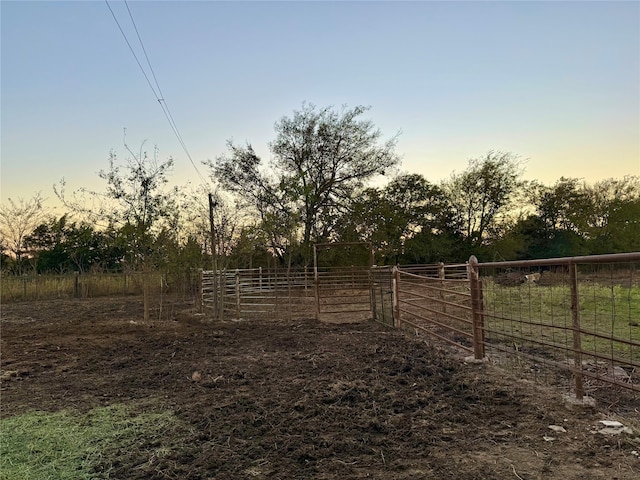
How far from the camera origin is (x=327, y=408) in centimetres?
347

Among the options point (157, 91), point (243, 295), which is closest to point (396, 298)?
point (243, 295)

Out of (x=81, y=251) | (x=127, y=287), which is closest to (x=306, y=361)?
(x=127, y=287)

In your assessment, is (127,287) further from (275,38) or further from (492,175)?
(492,175)

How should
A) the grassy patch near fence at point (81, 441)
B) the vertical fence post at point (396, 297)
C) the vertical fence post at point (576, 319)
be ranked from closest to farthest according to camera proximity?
the grassy patch near fence at point (81, 441) < the vertical fence post at point (576, 319) < the vertical fence post at point (396, 297)

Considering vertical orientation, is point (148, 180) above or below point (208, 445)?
above

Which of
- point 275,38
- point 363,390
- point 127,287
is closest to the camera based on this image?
point 363,390

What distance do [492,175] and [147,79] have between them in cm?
2632

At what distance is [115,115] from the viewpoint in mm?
10375

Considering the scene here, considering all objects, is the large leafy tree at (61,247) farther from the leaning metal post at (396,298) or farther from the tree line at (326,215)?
the leaning metal post at (396,298)

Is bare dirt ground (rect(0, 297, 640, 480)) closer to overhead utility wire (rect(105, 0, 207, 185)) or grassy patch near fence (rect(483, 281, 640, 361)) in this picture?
grassy patch near fence (rect(483, 281, 640, 361))

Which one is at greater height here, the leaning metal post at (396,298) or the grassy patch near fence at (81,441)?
the leaning metal post at (396,298)

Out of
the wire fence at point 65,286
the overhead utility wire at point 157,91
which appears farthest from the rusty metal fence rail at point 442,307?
the wire fence at point 65,286

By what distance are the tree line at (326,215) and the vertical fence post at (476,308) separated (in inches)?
319

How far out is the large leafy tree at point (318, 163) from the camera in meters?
22.2
